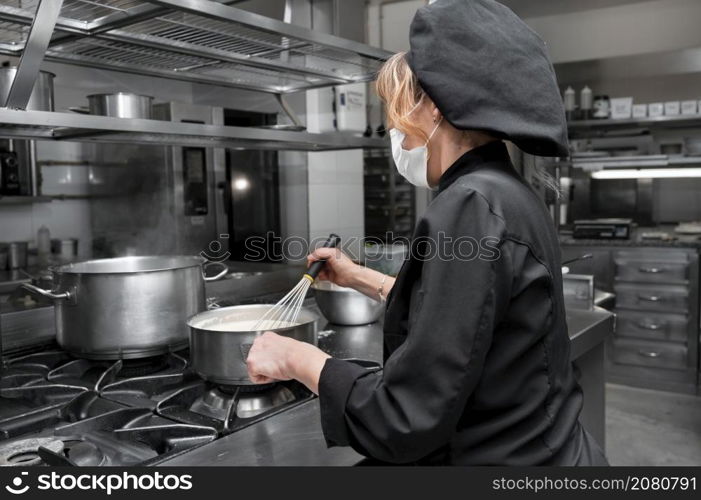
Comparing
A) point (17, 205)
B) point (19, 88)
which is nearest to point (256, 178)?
point (17, 205)

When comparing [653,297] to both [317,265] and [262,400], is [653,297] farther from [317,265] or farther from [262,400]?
[262,400]

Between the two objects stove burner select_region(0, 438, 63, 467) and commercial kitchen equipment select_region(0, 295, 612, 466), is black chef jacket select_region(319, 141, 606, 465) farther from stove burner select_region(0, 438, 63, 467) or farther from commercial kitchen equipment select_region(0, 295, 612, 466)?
stove burner select_region(0, 438, 63, 467)

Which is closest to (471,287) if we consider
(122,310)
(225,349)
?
(225,349)

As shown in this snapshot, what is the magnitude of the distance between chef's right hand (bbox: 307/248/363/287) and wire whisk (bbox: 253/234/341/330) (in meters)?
0.02

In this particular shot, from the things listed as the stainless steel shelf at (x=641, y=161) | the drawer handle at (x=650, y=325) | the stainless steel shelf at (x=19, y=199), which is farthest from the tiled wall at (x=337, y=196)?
the drawer handle at (x=650, y=325)

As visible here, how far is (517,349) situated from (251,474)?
1.51 ft

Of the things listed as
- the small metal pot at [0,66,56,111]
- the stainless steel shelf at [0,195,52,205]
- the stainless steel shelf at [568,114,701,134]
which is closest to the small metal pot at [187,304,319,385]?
the small metal pot at [0,66,56,111]

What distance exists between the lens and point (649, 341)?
14.4 feet

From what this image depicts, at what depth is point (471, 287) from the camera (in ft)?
2.64

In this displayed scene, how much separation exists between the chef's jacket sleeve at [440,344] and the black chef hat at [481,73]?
0.36 ft

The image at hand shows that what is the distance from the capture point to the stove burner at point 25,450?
101 cm

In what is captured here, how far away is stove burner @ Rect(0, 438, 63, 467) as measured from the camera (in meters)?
1.01

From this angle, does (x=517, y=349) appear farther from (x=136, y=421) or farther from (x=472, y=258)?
(x=136, y=421)

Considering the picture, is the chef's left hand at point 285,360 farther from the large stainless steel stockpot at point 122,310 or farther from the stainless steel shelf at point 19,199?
the stainless steel shelf at point 19,199
